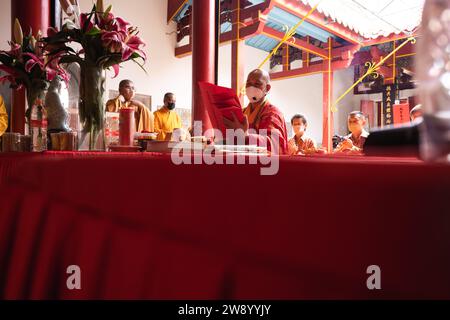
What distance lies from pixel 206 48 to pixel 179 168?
4.05m

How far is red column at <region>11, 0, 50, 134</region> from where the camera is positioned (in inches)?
133

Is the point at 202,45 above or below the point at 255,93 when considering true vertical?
above

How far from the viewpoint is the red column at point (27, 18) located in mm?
3373

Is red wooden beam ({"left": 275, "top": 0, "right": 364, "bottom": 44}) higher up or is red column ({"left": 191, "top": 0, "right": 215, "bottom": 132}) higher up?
red wooden beam ({"left": 275, "top": 0, "right": 364, "bottom": 44})

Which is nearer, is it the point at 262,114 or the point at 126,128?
the point at 126,128

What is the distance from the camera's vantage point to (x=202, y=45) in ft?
14.2

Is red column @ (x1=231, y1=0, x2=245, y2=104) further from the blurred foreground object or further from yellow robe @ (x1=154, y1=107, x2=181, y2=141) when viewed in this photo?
the blurred foreground object

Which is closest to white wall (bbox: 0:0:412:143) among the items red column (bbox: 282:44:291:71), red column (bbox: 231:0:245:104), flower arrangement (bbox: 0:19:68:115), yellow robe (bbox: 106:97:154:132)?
red column (bbox: 282:44:291:71)

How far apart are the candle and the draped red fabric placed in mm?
406

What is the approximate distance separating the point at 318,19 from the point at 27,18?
414 cm

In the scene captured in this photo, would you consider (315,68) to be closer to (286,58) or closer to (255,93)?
(286,58)

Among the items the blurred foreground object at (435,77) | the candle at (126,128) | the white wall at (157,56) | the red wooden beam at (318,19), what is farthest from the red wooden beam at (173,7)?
the blurred foreground object at (435,77)

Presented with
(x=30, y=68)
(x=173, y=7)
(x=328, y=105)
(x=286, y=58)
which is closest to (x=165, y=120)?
(x=328, y=105)

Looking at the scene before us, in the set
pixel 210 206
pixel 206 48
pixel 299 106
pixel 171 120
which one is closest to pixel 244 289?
pixel 210 206
